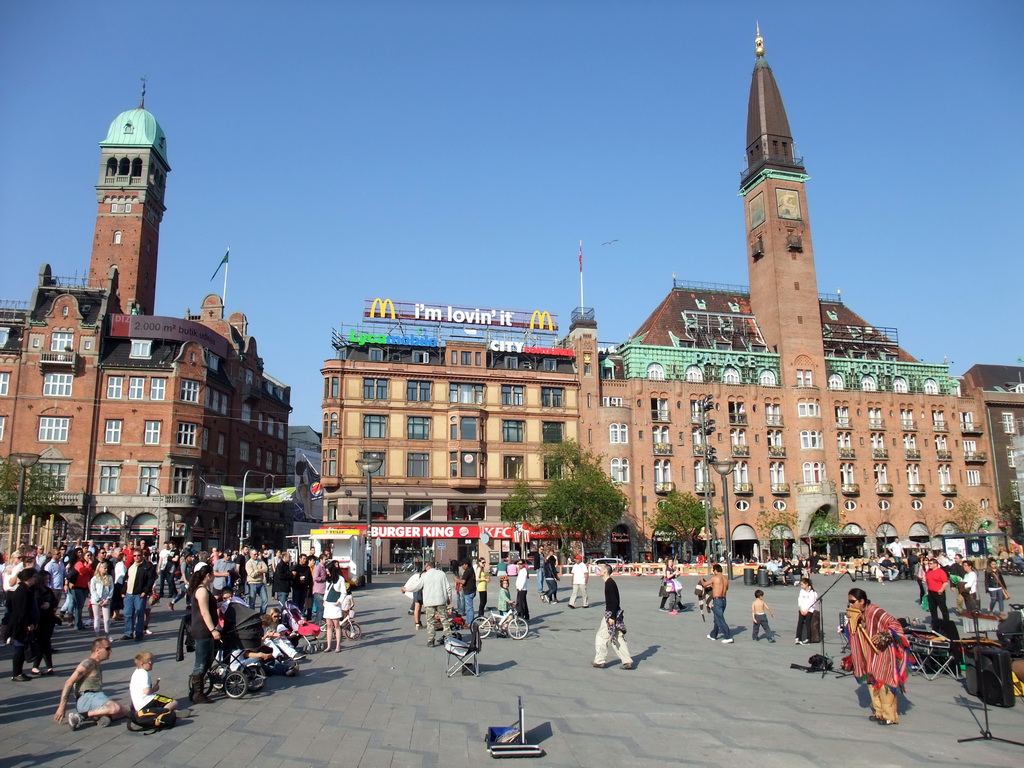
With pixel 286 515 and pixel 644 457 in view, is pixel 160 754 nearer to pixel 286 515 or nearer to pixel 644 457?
pixel 644 457

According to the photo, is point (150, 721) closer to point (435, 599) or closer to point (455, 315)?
point (435, 599)

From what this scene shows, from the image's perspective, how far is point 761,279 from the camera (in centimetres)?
7212

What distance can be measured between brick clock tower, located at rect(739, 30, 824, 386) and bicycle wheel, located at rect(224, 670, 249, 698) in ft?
205

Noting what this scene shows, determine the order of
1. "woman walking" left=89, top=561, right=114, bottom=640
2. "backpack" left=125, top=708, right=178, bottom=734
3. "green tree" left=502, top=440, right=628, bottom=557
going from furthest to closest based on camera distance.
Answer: "green tree" left=502, top=440, right=628, bottom=557, "woman walking" left=89, top=561, right=114, bottom=640, "backpack" left=125, top=708, right=178, bottom=734

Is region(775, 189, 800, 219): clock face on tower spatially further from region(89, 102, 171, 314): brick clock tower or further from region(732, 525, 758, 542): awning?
region(89, 102, 171, 314): brick clock tower

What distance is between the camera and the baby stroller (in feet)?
56.0

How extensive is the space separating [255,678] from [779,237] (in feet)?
217

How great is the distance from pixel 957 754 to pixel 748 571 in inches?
1181

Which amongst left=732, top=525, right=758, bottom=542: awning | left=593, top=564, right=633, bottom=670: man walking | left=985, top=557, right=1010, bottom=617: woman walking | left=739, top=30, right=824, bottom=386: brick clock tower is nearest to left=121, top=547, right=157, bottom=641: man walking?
left=593, top=564, right=633, bottom=670: man walking

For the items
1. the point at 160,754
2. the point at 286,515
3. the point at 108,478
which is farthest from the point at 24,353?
the point at 160,754

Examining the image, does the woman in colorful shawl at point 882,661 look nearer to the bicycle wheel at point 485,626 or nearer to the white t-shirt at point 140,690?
the white t-shirt at point 140,690

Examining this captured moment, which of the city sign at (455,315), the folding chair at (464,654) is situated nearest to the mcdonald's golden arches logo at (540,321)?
the city sign at (455,315)

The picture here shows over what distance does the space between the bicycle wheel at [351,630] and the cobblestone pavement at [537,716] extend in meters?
1.27

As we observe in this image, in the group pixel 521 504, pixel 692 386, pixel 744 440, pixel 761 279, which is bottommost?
pixel 521 504
